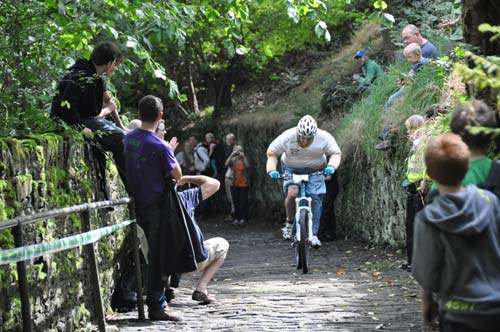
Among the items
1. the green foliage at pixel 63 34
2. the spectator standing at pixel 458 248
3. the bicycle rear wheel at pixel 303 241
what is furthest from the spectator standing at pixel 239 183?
the spectator standing at pixel 458 248

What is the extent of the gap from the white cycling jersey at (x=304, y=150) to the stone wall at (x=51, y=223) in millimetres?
4742

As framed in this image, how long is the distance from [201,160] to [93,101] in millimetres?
17079

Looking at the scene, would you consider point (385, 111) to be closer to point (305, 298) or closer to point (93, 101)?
point (305, 298)

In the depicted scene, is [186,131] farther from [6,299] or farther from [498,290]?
[498,290]

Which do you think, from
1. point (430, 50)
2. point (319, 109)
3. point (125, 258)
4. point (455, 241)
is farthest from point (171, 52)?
point (455, 241)

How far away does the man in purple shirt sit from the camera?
889 cm

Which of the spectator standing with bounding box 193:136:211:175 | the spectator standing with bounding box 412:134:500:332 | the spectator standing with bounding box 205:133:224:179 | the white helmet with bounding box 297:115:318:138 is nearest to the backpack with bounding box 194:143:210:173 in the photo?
the spectator standing with bounding box 193:136:211:175

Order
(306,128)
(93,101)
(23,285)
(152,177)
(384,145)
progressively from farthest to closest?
1. (384,145)
2. (306,128)
3. (93,101)
4. (152,177)
5. (23,285)

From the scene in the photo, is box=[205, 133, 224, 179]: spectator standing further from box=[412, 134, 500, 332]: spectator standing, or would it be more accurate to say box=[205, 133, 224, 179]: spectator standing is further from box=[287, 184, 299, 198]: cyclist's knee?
box=[412, 134, 500, 332]: spectator standing

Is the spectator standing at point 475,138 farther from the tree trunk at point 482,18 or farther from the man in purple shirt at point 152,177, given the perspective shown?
the man in purple shirt at point 152,177

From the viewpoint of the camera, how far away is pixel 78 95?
929 centimetres

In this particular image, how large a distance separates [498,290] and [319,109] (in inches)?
718

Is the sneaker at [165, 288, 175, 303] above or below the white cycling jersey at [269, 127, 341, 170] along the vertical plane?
below

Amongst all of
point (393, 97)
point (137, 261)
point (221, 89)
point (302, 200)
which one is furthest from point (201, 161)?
point (137, 261)
